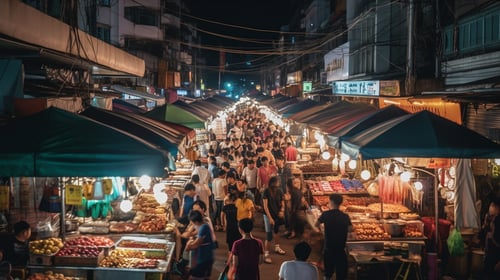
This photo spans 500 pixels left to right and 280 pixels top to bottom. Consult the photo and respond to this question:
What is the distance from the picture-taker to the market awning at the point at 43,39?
7289 mm

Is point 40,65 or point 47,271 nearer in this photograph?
point 47,271

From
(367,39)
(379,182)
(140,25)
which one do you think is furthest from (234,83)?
(379,182)

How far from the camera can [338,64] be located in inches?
→ 1236

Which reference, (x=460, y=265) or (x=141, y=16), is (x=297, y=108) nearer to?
(x=460, y=265)

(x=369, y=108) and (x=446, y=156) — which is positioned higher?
(x=369, y=108)

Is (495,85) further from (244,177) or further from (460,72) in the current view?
(244,177)

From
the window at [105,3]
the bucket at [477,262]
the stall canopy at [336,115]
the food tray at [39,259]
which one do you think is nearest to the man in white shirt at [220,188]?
the stall canopy at [336,115]

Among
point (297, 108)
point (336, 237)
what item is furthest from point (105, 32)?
point (336, 237)

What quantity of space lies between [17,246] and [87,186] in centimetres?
138

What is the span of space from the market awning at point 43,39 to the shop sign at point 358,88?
26.4 feet

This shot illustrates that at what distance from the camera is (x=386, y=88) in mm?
15656

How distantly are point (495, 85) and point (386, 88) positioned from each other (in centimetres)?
698

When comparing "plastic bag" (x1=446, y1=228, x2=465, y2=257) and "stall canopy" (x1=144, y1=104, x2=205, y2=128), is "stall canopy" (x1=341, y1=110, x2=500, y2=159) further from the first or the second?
"stall canopy" (x1=144, y1=104, x2=205, y2=128)

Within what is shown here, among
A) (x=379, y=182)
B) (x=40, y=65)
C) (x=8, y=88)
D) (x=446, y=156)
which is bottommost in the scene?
(x=379, y=182)
